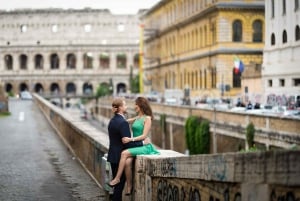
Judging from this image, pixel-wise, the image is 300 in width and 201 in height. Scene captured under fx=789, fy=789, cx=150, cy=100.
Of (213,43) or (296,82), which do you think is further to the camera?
(213,43)

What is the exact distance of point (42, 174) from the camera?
17812 mm

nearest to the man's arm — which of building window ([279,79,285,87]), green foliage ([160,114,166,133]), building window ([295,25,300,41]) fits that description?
building window ([295,25,300,41])

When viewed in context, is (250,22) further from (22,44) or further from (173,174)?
(22,44)

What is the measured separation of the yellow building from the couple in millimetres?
49415

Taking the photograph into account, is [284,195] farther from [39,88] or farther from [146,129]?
[39,88]

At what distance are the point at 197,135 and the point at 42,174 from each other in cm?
2885

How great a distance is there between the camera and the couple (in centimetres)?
1117

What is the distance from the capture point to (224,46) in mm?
66625

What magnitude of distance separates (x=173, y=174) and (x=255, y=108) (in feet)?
111

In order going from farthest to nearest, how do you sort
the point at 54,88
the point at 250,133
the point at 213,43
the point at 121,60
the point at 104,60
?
the point at 54,88 → the point at 121,60 → the point at 104,60 → the point at 213,43 → the point at 250,133

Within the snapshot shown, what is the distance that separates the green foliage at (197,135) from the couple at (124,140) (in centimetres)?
3308

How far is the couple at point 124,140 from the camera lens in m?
11.2

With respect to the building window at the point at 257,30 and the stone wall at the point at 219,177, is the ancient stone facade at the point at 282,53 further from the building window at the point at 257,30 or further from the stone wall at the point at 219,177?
the stone wall at the point at 219,177

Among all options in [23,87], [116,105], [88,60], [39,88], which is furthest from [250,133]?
[39,88]
